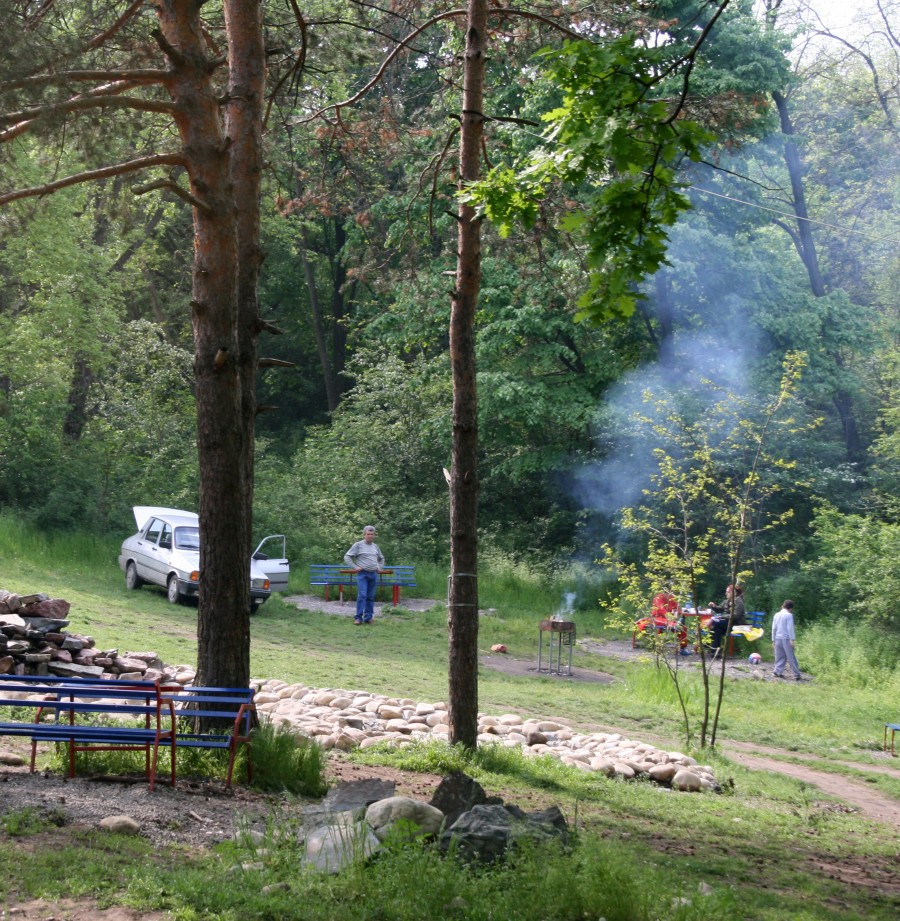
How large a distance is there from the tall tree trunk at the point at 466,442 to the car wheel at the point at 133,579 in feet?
44.4

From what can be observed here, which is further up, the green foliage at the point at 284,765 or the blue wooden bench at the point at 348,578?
A: the blue wooden bench at the point at 348,578

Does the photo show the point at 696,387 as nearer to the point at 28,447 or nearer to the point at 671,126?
the point at 28,447

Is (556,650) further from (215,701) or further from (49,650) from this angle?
(215,701)

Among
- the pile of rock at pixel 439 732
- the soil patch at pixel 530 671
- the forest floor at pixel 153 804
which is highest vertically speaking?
the forest floor at pixel 153 804

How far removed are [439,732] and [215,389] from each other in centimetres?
436

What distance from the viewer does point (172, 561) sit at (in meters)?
21.2

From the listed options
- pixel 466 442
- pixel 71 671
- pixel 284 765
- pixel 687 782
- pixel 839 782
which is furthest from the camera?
pixel 839 782

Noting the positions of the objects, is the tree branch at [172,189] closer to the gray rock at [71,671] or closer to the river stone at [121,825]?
the river stone at [121,825]

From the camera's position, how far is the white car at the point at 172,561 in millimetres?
21031

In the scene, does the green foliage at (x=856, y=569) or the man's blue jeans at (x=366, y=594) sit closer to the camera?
the man's blue jeans at (x=366, y=594)

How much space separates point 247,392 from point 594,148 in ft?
13.6

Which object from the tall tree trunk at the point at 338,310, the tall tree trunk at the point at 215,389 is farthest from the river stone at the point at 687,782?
the tall tree trunk at the point at 338,310

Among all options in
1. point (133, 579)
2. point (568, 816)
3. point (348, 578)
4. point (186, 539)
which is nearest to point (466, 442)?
point (568, 816)

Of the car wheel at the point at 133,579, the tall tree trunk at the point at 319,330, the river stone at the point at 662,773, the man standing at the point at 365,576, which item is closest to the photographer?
the river stone at the point at 662,773
